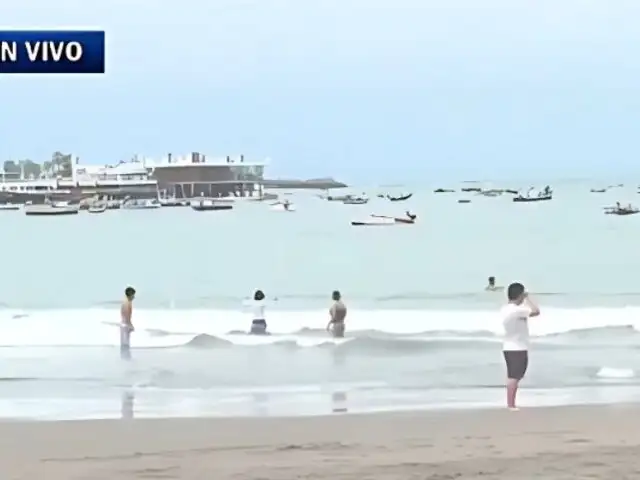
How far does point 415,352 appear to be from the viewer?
18.7m

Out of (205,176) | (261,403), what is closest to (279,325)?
(261,403)

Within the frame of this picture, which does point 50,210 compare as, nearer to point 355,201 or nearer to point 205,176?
point 205,176

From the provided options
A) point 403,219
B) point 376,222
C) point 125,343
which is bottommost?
point 125,343

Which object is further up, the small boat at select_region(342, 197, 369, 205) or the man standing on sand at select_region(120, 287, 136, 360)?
the small boat at select_region(342, 197, 369, 205)

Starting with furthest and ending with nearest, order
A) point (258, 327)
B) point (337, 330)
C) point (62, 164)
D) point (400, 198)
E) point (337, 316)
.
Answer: point (400, 198), point (62, 164), point (258, 327), point (337, 330), point (337, 316)

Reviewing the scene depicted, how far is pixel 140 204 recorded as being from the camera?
60.4 meters

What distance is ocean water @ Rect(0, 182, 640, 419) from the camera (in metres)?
13.2

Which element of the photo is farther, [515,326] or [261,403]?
[261,403]

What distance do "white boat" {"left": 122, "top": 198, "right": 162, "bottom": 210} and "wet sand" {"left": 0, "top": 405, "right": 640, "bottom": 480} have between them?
165ft

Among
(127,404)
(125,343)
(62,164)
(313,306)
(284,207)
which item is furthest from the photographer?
(284,207)

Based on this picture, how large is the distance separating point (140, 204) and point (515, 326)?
168 feet

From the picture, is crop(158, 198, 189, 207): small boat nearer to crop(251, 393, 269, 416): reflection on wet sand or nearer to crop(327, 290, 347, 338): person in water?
crop(327, 290, 347, 338): person in water

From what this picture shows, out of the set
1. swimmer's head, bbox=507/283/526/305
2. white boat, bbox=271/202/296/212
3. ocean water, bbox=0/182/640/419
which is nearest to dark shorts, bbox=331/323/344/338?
ocean water, bbox=0/182/640/419

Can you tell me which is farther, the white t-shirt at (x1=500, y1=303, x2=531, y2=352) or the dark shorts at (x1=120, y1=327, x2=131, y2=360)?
the dark shorts at (x1=120, y1=327, x2=131, y2=360)
